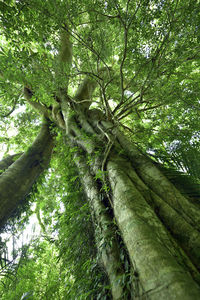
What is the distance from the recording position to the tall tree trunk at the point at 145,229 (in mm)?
888

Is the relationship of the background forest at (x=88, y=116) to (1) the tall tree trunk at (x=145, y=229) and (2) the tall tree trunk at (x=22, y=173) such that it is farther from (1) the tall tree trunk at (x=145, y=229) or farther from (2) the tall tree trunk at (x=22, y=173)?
(2) the tall tree trunk at (x=22, y=173)

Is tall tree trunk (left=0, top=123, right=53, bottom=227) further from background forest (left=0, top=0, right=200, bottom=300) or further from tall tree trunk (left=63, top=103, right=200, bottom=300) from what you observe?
tall tree trunk (left=63, top=103, right=200, bottom=300)

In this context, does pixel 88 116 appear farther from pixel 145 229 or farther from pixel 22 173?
pixel 145 229

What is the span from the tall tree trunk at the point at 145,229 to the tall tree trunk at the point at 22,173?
4.82ft


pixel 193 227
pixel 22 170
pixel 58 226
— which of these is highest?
pixel 22 170

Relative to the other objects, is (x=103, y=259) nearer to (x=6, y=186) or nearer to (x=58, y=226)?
(x=58, y=226)

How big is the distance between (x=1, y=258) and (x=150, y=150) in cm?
290

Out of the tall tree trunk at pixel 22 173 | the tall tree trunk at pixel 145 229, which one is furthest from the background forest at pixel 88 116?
the tall tree trunk at pixel 22 173

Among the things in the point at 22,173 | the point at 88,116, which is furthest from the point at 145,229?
the point at 88,116

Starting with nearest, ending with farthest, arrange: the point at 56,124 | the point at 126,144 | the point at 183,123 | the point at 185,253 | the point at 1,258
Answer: the point at 185,253, the point at 1,258, the point at 126,144, the point at 183,123, the point at 56,124

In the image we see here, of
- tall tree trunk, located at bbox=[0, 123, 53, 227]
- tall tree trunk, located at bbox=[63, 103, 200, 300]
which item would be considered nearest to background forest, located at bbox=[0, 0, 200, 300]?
tall tree trunk, located at bbox=[63, 103, 200, 300]

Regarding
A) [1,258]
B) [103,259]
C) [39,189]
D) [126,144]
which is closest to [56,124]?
[39,189]

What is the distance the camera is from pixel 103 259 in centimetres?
143

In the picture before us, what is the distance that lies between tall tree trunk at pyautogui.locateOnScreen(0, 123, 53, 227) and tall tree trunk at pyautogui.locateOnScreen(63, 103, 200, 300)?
57.8 inches
